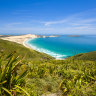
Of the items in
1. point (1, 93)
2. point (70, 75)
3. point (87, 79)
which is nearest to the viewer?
point (1, 93)

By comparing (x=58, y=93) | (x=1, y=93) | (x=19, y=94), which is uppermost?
(x=1, y=93)

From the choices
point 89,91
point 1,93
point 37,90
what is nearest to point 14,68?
point 1,93

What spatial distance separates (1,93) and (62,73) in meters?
4.06

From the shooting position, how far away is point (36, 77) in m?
5.34

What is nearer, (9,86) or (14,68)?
(9,86)

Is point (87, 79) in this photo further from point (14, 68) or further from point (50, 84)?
point (14, 68)

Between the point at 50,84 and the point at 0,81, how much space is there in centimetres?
256

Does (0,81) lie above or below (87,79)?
above

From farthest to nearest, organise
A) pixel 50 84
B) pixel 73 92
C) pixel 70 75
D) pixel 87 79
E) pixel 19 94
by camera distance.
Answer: pixel 70 75, pixel 87 79, pixel 50 84, pixel 73 92, pixel 19 94

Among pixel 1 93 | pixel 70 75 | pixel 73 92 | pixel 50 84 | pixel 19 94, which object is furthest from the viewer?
pixel 70 75

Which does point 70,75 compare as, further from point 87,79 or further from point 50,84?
point 50,84

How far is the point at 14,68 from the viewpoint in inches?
140

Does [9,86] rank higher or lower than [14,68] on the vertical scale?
lower

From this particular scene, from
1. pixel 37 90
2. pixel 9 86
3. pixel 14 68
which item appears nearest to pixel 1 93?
pixel 9 86
